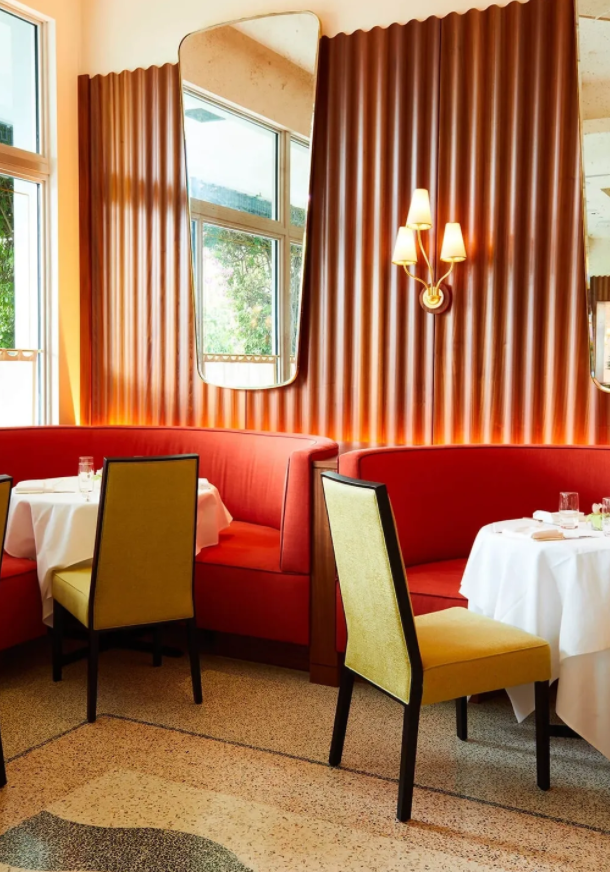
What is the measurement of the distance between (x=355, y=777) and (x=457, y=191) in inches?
116

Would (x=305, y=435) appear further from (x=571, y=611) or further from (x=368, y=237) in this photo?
(x=571, y=611)

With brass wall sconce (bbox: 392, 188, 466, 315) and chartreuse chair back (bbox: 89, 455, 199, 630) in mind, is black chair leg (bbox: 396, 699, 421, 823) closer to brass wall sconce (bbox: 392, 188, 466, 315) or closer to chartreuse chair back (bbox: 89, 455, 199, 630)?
chartreuse chair back (bbox: 89, 455, 199, 630)

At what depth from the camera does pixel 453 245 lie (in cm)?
432

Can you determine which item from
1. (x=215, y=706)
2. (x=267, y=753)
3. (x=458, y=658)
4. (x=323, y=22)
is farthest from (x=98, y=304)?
(x=458, y=658)

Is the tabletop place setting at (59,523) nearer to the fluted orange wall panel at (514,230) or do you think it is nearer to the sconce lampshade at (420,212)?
the fluted orange wall panel at (514,230)

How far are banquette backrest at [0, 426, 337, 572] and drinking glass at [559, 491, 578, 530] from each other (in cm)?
123

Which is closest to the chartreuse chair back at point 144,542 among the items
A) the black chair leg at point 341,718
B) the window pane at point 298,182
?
the black chair leg at point 341,718

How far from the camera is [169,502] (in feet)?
11.1

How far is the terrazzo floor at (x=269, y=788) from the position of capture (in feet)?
7.81

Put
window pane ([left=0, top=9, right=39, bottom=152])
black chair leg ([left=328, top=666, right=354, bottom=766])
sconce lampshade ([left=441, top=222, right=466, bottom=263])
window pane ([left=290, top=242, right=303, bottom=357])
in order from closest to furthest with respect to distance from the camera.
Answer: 1. black chair leg ([left=328, top=666, right=354, bottom=766])
2. sconce lampshade ([left=441, top=222, right=466, bottom=263])
3. window pane ([left=290, top=242, right=303, bottom=357])
4. window pane ([left=0, top=9, right=39, bottom=152])

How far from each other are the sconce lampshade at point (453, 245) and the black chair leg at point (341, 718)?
229 centimetres

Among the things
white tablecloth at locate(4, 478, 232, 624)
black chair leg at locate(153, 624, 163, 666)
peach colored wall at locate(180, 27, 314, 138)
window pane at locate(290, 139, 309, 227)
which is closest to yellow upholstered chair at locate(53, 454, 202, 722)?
white tablecloth at locate(4, 478, 232, 624)

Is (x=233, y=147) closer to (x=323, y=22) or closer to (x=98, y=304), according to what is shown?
(x=323, y=22)

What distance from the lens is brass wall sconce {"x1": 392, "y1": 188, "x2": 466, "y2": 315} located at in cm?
433
